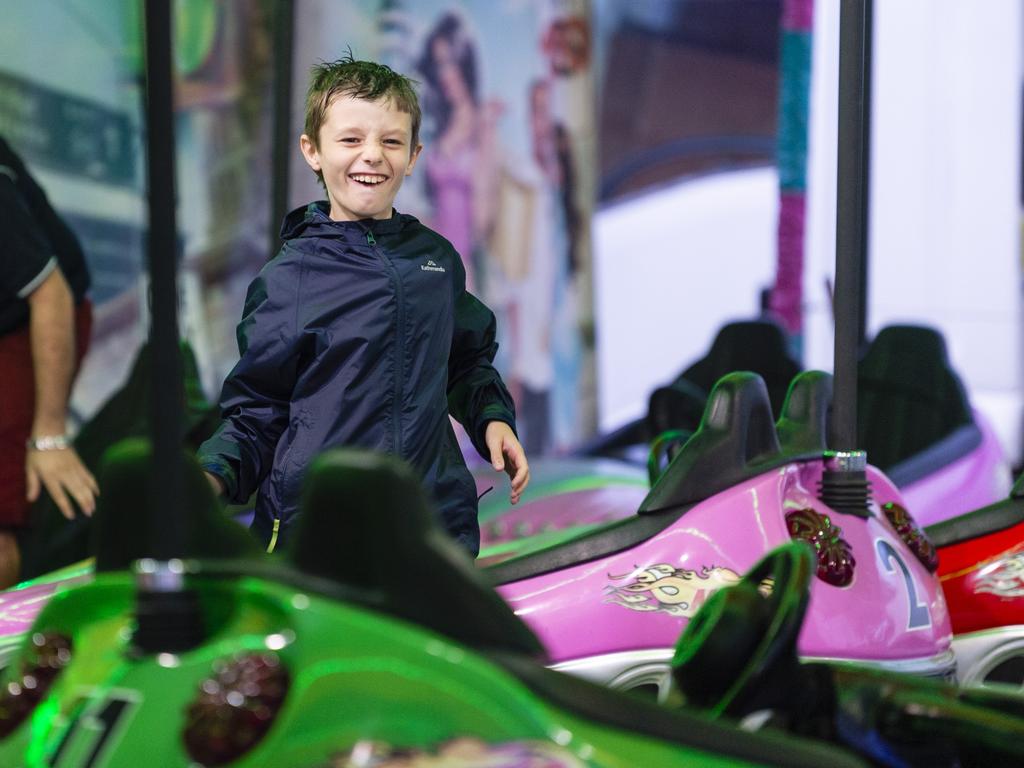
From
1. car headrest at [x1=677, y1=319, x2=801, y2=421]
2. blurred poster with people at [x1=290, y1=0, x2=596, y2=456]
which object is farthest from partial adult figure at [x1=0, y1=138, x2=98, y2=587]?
blurred poster with people at [x1=290, y1=0, x2=596, y2=456]

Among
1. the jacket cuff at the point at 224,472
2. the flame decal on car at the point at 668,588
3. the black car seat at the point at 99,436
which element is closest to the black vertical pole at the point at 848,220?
the flame decal on car at the point at 668,588

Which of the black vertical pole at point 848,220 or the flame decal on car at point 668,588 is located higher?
the black vertical pole at point 848,220

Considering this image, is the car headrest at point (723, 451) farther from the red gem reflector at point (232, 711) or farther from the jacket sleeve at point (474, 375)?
the red gem reflector at point (232, 711)

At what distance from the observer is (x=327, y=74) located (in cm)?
118

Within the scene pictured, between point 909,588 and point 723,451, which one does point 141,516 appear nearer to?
point 723,451

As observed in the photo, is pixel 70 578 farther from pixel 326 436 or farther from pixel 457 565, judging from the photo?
pixel 457 565

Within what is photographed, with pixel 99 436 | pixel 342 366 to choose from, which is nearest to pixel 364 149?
pixel 342 366

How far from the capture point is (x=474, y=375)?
1251 mm

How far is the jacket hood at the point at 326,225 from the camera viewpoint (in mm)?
1178

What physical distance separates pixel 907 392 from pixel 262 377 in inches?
63.3

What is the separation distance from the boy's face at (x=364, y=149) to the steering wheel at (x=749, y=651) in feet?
1.46

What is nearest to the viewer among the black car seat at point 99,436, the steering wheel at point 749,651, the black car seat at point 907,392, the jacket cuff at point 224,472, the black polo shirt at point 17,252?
the steering wheel at point 749,651

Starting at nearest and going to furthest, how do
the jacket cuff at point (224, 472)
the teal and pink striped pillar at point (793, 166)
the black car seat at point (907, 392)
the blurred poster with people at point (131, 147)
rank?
1. the jacket cuff at point (224, 472)
2. the blurred poster with people at point (131, 147)
3. the black car seat at point (907, 392)
4. the teal and pink striped pillar at point (793, 166)

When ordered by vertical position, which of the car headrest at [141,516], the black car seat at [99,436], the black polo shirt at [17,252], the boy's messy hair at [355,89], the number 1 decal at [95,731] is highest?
the boy's messy hair at [355,89]
